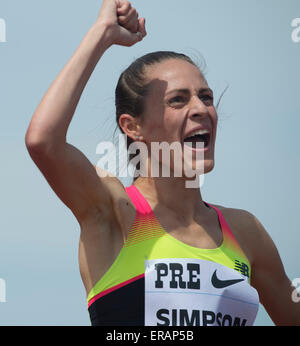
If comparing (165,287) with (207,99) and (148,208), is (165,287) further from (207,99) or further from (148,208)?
(207,99)

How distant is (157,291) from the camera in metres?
4.75

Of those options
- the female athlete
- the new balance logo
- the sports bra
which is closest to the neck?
the female athlete

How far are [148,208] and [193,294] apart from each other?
717 mm

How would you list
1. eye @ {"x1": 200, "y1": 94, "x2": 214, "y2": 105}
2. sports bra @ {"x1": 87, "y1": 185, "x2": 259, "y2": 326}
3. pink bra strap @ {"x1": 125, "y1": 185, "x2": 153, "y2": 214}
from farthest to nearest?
eye @ {"x1": 200, "y1": 94, "x2": 214, "y2": 105} → pink bra strap @ {"x1": 125, "y1": 185, "x2": 153, "y2": 214} → sports bra @ {"x1": 87, "y1": 185, "x2": 259, "y2": 326}

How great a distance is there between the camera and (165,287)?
4.78 meters

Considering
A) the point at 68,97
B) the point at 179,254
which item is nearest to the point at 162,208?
the point at 179,254

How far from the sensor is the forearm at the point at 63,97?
14.4ft

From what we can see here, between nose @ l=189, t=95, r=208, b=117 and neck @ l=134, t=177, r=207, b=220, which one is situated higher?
nose @ l=189, t=95, r=208, b=117

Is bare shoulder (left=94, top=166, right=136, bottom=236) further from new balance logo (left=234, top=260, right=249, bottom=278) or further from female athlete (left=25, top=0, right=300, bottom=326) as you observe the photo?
new balance logo (left=234, top=260, right=249, bottom=278)

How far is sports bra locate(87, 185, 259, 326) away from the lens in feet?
15.4

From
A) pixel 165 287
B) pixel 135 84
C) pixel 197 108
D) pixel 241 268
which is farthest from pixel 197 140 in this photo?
pixel 165 287

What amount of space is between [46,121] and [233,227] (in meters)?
1.94

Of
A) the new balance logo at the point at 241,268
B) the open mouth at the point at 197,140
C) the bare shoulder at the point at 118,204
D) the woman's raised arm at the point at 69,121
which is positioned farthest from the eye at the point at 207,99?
the new balance logo at the point at 241,268
